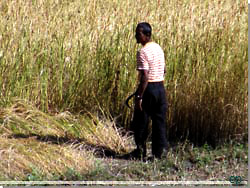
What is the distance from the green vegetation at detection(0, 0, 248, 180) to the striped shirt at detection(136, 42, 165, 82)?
918 mm

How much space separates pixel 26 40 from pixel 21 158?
76.9 inches

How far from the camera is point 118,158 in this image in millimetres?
6043

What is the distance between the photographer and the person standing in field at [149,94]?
5.51m

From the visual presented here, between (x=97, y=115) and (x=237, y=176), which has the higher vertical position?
(x=97, y=115)

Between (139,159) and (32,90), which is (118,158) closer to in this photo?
(139,159)

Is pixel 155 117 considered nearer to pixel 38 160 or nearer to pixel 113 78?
pixel 113 78

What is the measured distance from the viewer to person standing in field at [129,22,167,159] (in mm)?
5508

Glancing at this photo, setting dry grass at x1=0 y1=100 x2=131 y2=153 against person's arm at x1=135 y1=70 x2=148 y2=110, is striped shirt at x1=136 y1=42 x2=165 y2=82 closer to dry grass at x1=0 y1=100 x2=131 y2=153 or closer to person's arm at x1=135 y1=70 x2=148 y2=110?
person's arm at x1=135 y1=70 x2=148 y2=110

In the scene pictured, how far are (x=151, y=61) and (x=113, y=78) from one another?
131 cm

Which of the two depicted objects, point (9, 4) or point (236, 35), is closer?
point (236, 35)

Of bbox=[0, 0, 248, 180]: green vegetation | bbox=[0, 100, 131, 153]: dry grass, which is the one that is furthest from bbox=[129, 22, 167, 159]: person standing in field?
bbox=[0, 100, 131, 153]: dry grass

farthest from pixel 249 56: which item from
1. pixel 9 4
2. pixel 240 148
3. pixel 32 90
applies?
pixel 9 4

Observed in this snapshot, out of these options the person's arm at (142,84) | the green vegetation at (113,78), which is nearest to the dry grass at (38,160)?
the green vegetation at (113,78)

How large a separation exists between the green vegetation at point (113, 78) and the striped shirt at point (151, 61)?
0.92 metres
